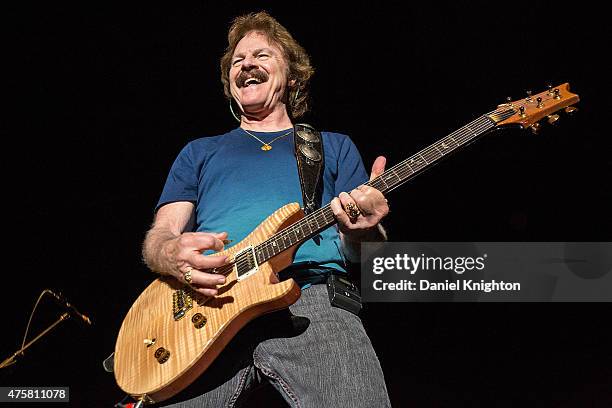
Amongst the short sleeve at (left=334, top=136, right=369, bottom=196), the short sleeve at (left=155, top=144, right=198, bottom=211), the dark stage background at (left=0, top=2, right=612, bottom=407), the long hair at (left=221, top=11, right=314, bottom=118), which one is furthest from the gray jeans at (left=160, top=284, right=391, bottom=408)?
the dark stage background at (left=0, top=2, right=612, bottom=407)

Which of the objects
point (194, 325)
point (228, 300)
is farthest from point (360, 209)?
point (194, 325)

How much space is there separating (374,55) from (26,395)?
288 cm

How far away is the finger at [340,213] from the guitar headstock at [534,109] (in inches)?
25.9

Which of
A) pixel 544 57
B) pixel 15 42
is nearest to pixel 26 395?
pixel 15 42

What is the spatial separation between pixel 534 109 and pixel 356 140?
165 cm

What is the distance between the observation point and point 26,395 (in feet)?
9.41

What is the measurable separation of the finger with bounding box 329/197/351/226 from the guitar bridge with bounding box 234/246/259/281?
11.7 inches

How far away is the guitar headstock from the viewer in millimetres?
1875

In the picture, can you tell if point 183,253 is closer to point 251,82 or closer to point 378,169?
point 378,169

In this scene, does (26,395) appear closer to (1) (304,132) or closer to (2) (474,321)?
(1) (304,132)

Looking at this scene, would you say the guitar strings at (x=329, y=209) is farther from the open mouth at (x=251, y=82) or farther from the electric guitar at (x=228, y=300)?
the open mouth at (x=251, y=82)

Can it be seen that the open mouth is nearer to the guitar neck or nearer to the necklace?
the necklace

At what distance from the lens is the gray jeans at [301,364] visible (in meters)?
1.50

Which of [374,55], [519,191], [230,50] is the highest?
[374,55]
